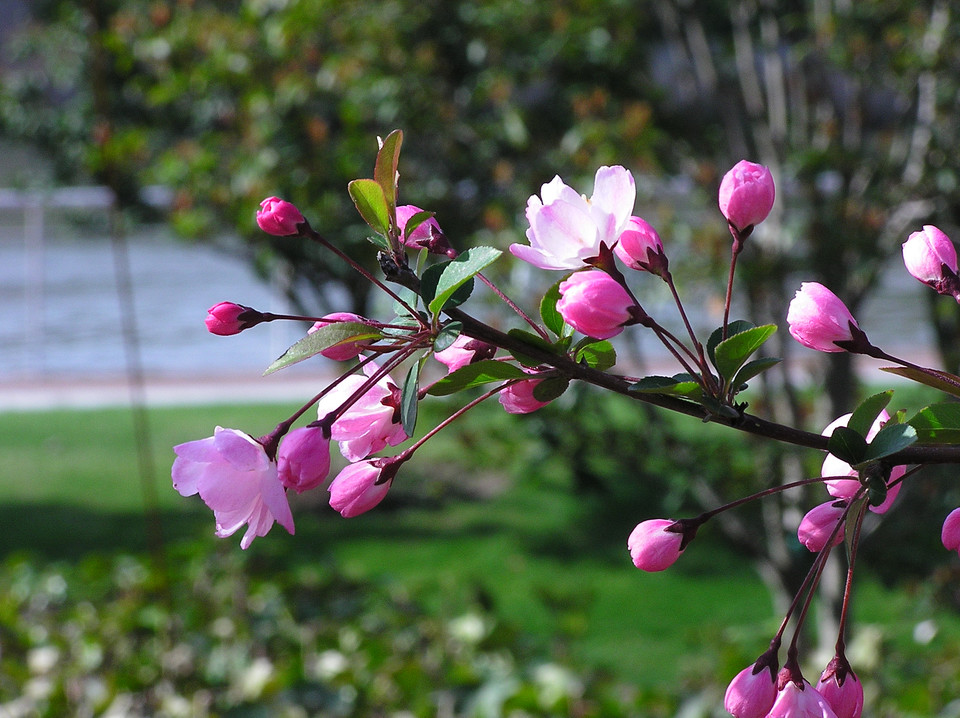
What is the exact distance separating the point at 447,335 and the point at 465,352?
8cm

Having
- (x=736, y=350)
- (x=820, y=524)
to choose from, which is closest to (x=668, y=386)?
(x=736, y=350)

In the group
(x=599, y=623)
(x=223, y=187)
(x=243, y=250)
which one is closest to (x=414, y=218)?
(x=223, y=187)

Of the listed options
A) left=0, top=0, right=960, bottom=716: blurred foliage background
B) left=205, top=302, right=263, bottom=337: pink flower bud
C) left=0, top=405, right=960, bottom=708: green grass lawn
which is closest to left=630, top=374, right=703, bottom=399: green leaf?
left=205, top=302, right=263, bottom=337: pink flower bud

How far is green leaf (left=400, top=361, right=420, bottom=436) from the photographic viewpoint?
0.56 metres

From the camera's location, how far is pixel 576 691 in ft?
6.84

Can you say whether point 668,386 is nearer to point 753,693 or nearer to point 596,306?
point 596,306

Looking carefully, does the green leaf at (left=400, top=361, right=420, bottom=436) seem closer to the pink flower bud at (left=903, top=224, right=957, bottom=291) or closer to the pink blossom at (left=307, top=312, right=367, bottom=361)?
the pink blossom at (left=307, top=312, right=367, bottom=361)

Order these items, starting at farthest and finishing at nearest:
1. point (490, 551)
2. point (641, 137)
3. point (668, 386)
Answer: point (490, 551)
point (641, 137)
point (668, 386)

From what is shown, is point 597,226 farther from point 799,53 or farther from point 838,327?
point 799,53

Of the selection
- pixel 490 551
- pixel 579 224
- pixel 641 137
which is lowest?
pixel 490 551

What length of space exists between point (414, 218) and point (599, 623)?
3.41 metres

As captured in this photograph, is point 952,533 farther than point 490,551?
No

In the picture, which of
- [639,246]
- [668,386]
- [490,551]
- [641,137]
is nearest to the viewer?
[668,386]

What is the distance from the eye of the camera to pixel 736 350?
21.7 inches
